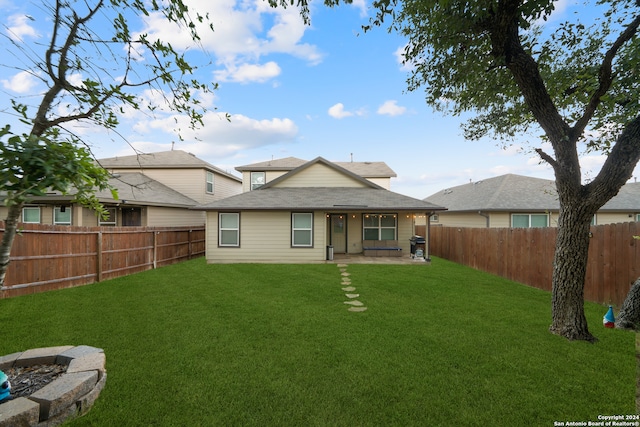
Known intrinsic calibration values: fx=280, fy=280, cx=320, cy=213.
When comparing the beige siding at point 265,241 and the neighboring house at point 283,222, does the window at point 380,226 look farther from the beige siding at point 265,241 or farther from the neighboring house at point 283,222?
the beige siding at point 265,241

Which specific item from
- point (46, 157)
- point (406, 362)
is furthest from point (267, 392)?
point (46, 157)

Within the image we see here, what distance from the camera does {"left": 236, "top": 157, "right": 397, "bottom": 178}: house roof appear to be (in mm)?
19406

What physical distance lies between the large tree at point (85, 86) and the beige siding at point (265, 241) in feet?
31.4

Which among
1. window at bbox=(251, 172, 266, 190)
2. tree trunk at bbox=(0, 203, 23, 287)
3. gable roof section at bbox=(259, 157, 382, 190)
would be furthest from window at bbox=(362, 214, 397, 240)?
tree trunk at bbox=(0, 203, 23, 287)

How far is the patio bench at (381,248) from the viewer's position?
14008mm

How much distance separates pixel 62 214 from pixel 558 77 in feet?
61.8

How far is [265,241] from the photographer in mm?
13117

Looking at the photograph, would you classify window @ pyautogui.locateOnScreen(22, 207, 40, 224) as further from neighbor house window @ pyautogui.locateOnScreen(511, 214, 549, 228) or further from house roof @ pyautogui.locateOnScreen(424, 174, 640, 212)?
neighbor house window @ pyautogui.locateOnScreen(511, 214, 549, 228)

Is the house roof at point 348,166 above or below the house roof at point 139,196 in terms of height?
above

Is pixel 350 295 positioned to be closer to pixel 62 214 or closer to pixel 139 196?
pixel 139 196

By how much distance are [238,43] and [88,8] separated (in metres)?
2.54

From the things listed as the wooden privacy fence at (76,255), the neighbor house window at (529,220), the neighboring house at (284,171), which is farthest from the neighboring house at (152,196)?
the neighbor house window at (529,220)

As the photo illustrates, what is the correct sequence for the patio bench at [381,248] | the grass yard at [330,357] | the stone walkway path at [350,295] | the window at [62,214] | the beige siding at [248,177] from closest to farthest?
the grass yard at [330,357] < the stone walkway path at [350,295] < the window at [62,214] < the patio bench at [381,248] < the beige siding at [248,177]

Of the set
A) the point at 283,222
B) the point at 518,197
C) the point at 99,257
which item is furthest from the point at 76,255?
the point at 518,197
